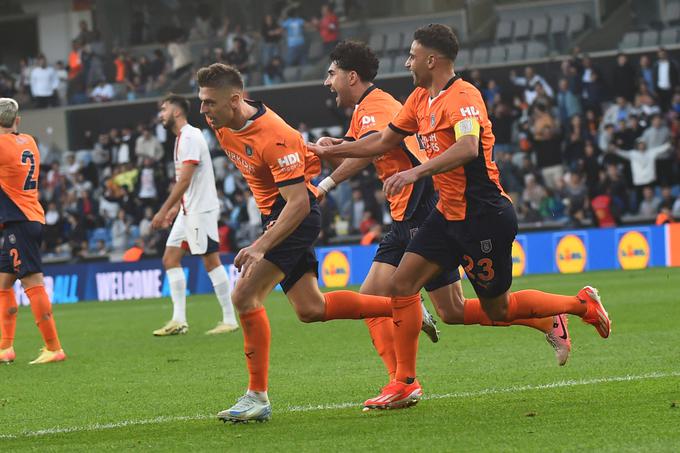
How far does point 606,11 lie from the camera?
2812 centimetres

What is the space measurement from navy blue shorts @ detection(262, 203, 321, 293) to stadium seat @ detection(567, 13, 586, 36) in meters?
21.3

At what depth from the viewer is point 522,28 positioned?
2878 centimetres

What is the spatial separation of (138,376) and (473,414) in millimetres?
3817

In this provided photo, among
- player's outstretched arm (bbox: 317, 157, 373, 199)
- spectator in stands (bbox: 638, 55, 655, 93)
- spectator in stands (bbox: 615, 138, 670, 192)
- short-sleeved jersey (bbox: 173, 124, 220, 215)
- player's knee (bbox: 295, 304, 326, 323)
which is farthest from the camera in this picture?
spectator in stands (bbox: 638, 55, 655, 93)

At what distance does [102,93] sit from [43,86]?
183 centimetres

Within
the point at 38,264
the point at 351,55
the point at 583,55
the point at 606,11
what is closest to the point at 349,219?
the point at 583,55

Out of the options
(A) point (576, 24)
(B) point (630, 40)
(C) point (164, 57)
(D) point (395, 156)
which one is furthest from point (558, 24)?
(D) point (395, 156)

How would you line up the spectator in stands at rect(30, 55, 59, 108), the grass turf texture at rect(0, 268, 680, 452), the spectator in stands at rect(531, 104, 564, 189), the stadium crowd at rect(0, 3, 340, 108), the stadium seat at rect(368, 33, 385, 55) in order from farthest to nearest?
the spectator in stands at rect(30, 55, 59, 108) < the stadium seat at rect(368, 33, 385, 55) < the stadium crowd at rect(0, 3, 340, 108) < the spectator in stands at rect(531, 104, 564, 189) < the grass turf texture at rect(0, 268, 680, 452)

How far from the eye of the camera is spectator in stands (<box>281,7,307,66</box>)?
29406mm

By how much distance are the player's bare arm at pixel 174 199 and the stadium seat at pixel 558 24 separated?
54.1 ft

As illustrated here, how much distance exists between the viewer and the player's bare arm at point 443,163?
660 centimetres

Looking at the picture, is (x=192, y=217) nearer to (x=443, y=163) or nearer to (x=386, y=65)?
(x=443, y=163)

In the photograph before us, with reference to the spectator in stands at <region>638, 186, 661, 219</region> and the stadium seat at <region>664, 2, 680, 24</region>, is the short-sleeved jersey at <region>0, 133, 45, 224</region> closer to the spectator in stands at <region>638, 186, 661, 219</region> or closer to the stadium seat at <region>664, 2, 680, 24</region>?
the spectator in stands at <region>638, 186, 661, 219</region>

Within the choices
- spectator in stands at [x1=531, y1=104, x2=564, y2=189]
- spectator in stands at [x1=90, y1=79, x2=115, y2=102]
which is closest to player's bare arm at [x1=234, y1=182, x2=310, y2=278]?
spectator in stands at [x1=531, y1=104, x2=564, y2=189]
